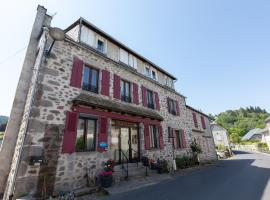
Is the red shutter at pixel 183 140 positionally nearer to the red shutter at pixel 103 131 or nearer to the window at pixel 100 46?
the red shutter at pixel 103 131

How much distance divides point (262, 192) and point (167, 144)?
21.9ft

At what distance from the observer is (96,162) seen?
23.6 feet

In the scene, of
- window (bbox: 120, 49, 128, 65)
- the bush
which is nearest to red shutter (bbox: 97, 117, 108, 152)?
window (bbox: 120, 49, 128, 65)

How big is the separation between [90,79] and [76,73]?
915mm

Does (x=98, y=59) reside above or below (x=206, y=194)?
above

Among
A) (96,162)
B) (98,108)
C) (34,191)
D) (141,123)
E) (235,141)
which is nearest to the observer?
(34,191)

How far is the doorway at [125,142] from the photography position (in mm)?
8852

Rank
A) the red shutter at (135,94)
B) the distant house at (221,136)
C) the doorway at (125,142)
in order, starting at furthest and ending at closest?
the distant house at (221,136), the red shutter at (135,94), the doorway at (125,142)

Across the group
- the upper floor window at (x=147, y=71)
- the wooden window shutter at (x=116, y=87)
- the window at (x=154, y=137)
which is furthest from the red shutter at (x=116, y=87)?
the upper floor window at (x=147, y=71)

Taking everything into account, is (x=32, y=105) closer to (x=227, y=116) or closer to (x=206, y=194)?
(x=206, y=194)

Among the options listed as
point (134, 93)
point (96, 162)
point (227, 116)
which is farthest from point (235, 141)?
point (96, 162)

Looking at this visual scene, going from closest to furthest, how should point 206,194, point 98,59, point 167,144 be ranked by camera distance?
point 206,194 < point 98,59 < point 167,144

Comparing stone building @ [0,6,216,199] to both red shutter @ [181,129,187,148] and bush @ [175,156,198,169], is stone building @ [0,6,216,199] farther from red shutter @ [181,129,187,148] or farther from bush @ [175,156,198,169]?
red shutter @ [181,129,187,148]

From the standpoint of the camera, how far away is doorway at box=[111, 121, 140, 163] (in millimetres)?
8852
